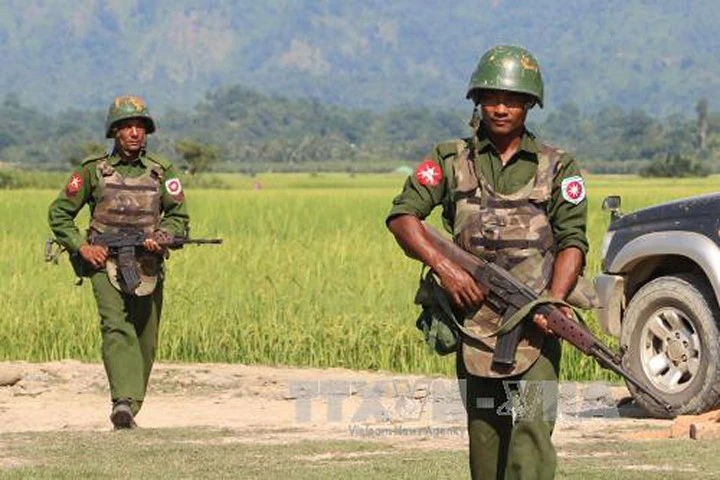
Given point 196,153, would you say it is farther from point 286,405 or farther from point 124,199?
point 124,199

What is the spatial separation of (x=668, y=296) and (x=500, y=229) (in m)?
4.37

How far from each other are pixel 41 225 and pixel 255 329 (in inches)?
654

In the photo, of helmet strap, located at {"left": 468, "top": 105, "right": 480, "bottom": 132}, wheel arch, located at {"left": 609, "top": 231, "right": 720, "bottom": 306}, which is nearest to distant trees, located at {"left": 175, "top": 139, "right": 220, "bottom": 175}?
wheel arch, located at {"left": 609, "top": 231, "right": 720, "bottom": 306}

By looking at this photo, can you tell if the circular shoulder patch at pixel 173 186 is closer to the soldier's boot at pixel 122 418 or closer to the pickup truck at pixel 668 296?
the soldier's boot at pixel 122 418

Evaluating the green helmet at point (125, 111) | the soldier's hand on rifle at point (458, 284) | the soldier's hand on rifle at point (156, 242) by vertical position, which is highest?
the green helmet at point (125, 111)

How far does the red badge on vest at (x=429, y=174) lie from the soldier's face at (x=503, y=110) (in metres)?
0.24

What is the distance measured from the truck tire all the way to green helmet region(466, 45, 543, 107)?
4209mm

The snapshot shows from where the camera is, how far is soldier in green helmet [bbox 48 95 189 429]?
432 inches

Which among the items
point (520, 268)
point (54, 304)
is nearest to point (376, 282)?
point (54, 304)

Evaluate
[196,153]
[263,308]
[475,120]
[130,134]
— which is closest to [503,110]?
[475,120]

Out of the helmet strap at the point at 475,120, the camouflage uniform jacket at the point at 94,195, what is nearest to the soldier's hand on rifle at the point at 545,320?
the helmet strap at the point at 475,120

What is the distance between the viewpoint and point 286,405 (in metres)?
13.0

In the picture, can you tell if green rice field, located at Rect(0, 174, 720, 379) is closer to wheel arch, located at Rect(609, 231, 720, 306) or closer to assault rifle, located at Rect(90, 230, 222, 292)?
wheel arch, located at Rect(609, 231, 720, 306)

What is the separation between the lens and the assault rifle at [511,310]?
22.6ft
